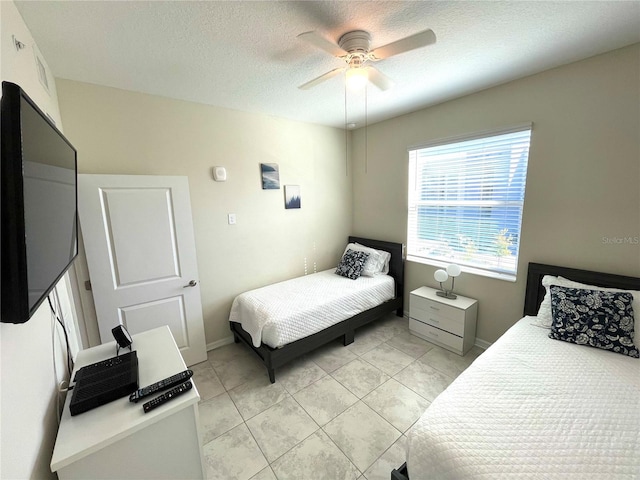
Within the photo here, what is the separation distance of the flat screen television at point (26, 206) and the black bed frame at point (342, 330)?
1692mm

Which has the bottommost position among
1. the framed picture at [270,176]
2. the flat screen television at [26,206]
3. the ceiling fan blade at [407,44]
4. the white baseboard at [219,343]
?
the white baseboard at [219,343]

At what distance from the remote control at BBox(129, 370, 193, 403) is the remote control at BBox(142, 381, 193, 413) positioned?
0.03 meters

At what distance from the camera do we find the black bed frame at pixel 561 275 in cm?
185

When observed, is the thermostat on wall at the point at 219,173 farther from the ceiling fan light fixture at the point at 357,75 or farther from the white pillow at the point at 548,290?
the white pillow at the point at 548,290

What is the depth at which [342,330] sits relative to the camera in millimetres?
2725

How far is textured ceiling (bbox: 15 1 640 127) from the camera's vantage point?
4.42ft

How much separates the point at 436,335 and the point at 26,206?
10.0 ft

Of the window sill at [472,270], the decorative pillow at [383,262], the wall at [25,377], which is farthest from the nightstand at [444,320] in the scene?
the wall at [25,377]

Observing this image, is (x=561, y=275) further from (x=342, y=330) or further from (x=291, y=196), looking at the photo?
(x=291, y=196)

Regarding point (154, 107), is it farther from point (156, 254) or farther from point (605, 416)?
point (605, 416)

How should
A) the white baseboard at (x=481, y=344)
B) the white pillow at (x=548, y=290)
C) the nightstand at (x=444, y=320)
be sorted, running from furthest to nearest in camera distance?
the white baseboard at (x=481, y=344)
the nightstand at (x=444, y=320)
the white pillow at (x=548, y=290)

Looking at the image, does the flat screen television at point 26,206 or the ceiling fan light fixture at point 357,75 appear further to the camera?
the ceiling fan light fixture at point 357,75

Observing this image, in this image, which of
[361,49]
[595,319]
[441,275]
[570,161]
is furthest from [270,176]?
[595,319]

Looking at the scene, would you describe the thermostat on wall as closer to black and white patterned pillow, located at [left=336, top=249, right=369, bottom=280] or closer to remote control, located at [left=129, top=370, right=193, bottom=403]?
black and white patterned pillow, located at [left=336, top=249, right=369, bottom=280]
